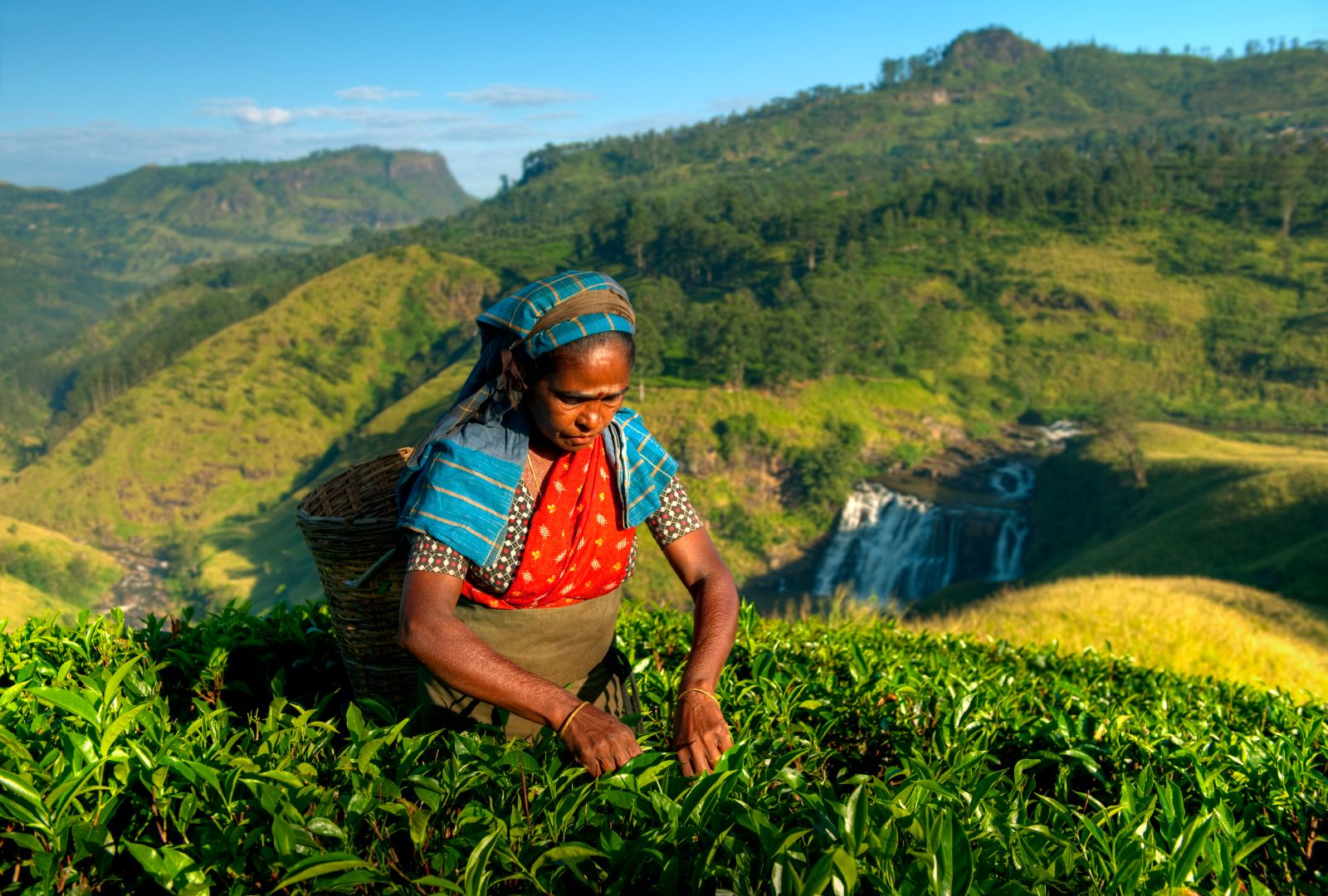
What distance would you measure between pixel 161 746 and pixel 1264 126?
168676 mm

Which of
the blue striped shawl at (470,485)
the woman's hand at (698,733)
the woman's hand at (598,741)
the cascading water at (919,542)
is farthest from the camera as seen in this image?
the cascading water at (919,542)

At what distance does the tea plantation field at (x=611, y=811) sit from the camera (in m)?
1.57

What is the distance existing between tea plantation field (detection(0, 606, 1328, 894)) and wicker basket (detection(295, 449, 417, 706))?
0.60 ft

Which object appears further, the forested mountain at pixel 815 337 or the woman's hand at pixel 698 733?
the forested mountain at pixel 815 337

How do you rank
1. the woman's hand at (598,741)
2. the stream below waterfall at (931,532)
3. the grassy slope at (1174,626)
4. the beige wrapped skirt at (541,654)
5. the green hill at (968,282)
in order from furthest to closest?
the green hill at (968,282) < the stream below waterfall at (931,532) < the grassy slope at (1174,626) < the beige wrapped skirt at (541,654) < the woman's hand at (598,741)

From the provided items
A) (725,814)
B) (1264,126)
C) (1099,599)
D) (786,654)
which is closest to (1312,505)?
(1099,599)

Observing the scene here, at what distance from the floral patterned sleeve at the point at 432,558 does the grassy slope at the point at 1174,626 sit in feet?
13.3

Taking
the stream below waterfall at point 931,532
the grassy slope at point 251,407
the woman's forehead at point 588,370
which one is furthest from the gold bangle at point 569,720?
the grassy slope at point 251,407

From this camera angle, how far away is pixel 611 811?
6.00 feet

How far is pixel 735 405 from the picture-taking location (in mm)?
61938

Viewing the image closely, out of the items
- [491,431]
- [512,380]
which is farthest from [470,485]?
[512,380]

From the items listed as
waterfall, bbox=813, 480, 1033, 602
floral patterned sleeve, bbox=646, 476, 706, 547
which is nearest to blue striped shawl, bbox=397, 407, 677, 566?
floral patterned sleeve, bbox=646, 476, 706, 547

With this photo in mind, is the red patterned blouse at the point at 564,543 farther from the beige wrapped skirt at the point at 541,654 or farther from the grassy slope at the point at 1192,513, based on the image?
the grassy slope at the point at 1192,513

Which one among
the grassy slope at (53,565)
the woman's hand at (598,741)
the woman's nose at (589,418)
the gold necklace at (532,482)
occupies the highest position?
the woman's nose at (589,418)
